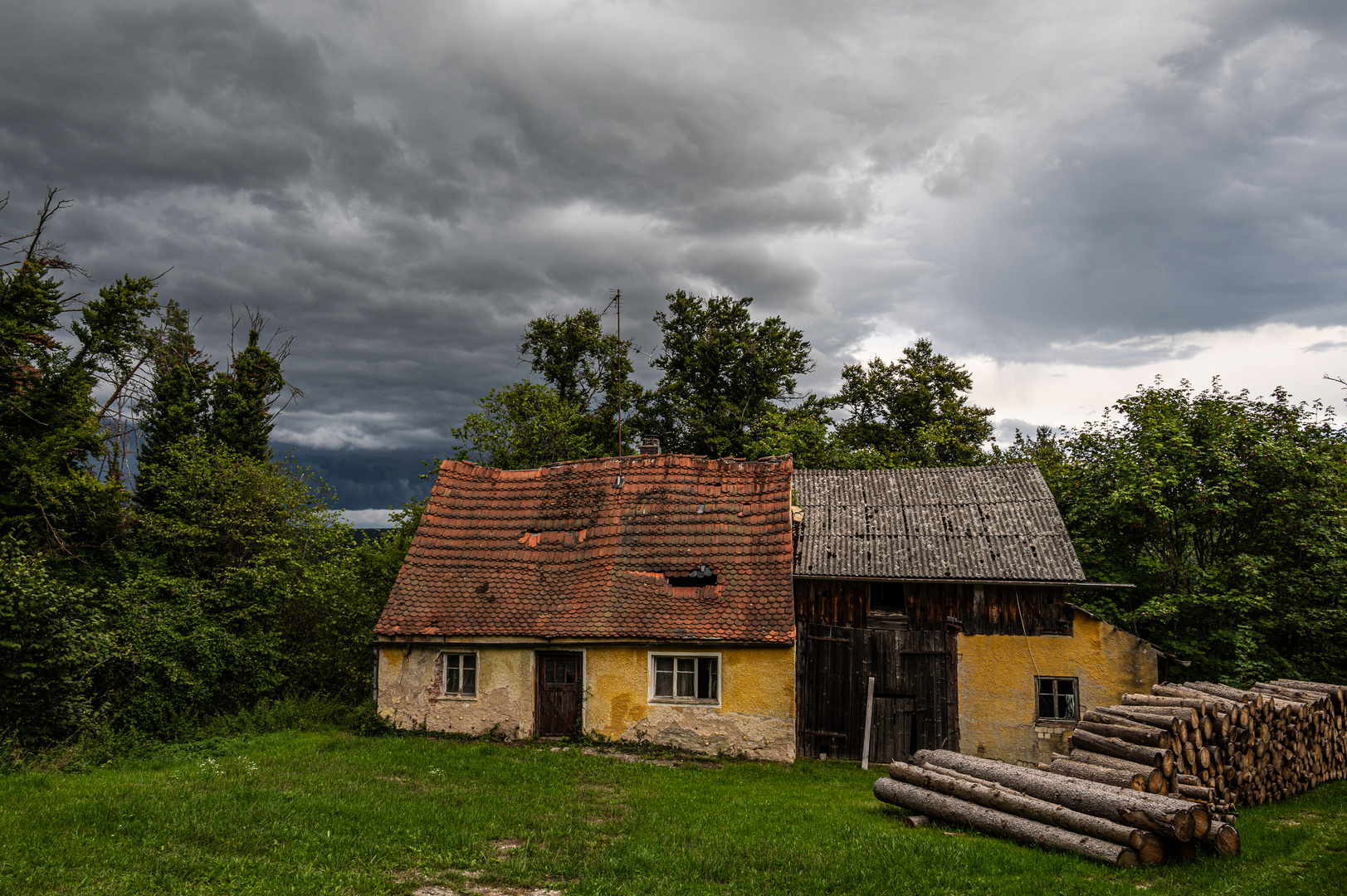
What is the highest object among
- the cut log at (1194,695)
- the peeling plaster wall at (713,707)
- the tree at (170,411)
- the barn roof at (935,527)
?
the tree at (170,411)

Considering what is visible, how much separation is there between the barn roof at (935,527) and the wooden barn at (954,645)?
4cm

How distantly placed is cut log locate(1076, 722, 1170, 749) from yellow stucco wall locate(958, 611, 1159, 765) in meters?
5.15

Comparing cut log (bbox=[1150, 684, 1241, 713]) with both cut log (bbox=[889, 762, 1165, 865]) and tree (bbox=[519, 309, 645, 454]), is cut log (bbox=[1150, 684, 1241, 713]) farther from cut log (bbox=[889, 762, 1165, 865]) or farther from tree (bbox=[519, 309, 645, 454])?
tree (bbox=[519, 309, 645, 454])

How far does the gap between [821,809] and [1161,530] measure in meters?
13.8

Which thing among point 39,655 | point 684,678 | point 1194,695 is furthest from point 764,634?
point 39,655

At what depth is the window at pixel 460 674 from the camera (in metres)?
17.3

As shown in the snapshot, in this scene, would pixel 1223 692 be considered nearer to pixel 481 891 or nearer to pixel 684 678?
pixel 684 678

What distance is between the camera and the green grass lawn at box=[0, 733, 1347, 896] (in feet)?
25.7

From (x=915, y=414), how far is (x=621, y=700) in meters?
23.1

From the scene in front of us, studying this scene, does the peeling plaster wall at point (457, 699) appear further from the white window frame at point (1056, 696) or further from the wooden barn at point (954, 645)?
the white window frame at point (1056, 696)

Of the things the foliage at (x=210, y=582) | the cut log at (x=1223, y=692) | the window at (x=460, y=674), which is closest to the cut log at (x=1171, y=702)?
the cut log at (x=1223, y=692)

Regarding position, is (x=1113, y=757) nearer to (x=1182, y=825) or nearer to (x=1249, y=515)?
(x=1182, y=825)

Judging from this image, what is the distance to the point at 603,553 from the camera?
18.4 meters

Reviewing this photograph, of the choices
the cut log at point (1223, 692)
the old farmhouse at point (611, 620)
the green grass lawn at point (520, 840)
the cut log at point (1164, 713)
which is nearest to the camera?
the green grass lawn at point (520, 840)
